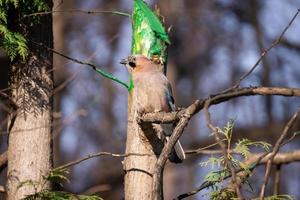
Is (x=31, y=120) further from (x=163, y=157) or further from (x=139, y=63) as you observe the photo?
(x=163, y=157)

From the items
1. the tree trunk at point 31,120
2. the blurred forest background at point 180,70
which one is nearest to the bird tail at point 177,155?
the tree trunk at point 31,120

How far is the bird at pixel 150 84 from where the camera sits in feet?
14.7

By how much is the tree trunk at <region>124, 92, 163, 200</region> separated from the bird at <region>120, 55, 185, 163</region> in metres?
0.21

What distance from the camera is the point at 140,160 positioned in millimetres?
4168

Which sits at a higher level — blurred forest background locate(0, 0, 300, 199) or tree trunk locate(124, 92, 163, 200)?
blurred forest background locate(0, 0, 300, 199)

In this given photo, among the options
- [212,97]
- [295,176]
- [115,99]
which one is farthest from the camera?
[115,99]

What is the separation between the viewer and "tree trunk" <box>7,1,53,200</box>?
4.29 meters

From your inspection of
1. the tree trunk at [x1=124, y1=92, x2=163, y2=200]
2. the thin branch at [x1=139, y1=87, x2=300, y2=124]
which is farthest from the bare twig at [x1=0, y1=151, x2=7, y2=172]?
the thin branch at [x1=139, y1=87, x2=300, y2=124]

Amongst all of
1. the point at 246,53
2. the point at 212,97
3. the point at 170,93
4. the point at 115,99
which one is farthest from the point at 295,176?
the point at 212,97

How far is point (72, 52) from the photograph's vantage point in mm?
13281

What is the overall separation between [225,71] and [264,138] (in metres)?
3.12

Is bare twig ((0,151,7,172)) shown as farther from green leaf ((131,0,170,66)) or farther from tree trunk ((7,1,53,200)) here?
green leaf ((131,0,170,66))

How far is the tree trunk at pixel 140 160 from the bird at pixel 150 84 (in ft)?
0.69

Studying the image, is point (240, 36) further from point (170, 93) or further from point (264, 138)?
point (170, 93)
